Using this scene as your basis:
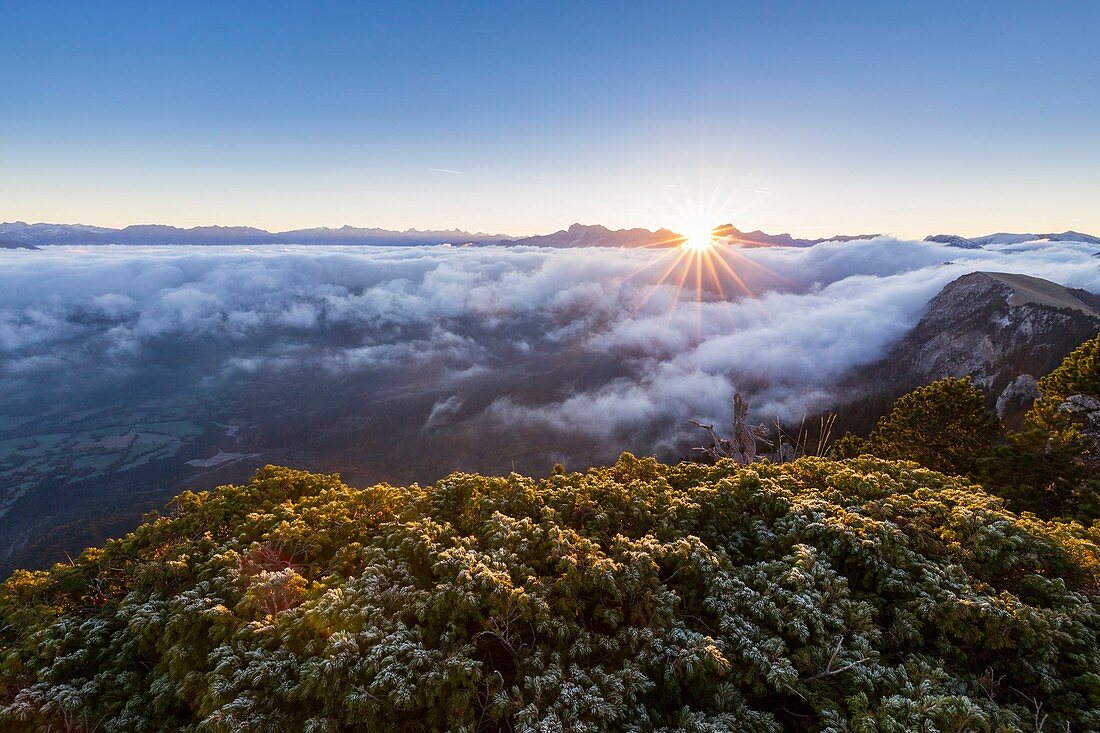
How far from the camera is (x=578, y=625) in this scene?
912 cm

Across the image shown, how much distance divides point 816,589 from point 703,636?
9.09 feet

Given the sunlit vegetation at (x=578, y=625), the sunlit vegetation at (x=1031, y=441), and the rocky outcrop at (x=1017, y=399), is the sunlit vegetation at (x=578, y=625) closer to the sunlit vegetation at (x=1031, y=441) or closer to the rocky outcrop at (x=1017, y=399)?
the sunlit vegetation at (x=1031, y=441)

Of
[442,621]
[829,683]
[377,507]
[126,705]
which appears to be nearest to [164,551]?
[126,705]

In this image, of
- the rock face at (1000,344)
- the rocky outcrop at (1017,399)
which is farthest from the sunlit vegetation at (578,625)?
the rock face at (1000,344)

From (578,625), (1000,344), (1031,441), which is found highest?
(578,625)

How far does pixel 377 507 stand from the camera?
44.3 ft

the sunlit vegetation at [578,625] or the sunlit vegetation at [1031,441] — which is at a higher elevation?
the sunlit vegetation at [578,625]

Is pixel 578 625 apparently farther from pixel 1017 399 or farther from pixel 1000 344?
pixel 1000 344

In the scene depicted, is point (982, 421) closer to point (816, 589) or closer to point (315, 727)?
point (816, 589)

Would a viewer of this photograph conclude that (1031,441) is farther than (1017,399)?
No

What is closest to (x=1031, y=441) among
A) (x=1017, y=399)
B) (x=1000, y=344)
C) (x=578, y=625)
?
(x=578, y=625)

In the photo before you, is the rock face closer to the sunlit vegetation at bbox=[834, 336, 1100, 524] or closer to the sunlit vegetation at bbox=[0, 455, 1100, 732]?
the sunlit vegetation at bbox=[834, 336, 1100, 524]

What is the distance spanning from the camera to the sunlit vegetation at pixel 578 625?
297 inches

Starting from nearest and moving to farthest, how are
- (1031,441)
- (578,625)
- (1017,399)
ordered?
(578,625) → (1031,441) → (1017,399)
